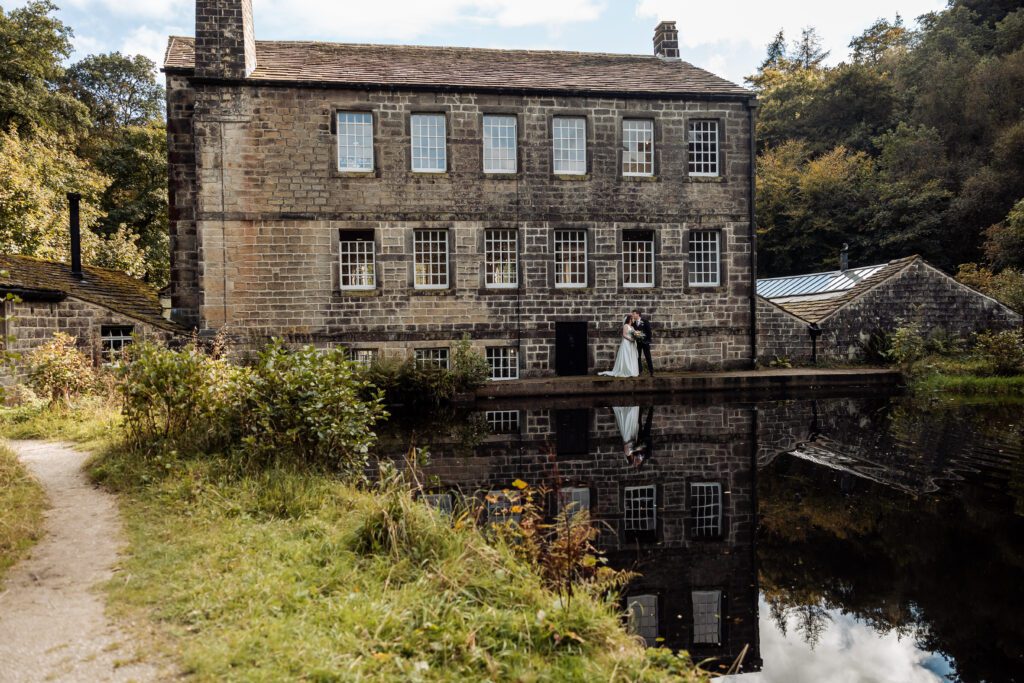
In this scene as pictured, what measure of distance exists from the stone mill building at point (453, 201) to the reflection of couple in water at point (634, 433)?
5.04 m

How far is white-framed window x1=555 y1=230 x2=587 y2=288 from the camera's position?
1873cm

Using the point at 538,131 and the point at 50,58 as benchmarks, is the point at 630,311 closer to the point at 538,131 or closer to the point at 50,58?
the point at 538,131

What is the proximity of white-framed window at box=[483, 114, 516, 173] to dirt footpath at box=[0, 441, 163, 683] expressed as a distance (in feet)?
46.1

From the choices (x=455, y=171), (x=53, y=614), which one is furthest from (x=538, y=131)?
(x=53, y=614)

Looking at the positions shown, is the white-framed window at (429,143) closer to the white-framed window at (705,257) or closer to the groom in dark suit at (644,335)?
the groom in dark suit at (644,335)

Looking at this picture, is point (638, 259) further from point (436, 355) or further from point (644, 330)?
point (436, 355)

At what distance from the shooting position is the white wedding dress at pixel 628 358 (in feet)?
58.6

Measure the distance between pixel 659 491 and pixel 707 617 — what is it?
293 centimetres

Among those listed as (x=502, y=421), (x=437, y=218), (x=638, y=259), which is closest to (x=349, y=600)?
(x=502, y=421)

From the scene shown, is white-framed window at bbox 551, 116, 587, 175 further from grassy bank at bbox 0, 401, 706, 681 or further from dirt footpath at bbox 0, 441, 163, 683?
dirt footpath at bbox 0, 441, 163, 683

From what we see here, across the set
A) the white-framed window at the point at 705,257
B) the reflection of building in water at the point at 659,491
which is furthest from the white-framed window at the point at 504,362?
the white-framed window at the point at 705,257

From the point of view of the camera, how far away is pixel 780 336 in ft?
65.1

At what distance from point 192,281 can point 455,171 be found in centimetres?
748

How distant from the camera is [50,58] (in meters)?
28.6
